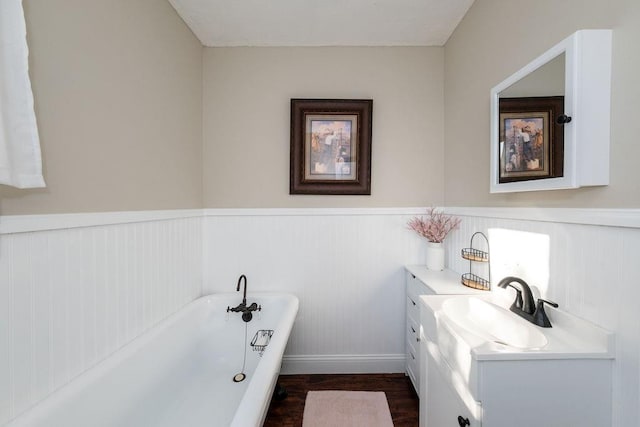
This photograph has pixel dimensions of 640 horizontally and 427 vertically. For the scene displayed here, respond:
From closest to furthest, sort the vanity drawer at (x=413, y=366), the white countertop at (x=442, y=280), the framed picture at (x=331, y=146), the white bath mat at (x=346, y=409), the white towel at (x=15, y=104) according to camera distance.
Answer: the white towel at (x=15, y=104) < the white countertop at (x=442, y=280) < the white bath mat at (x=346, y=409) < the vanity drawer at (x=413, y=366) < the framed picture at (x=331, y=146)

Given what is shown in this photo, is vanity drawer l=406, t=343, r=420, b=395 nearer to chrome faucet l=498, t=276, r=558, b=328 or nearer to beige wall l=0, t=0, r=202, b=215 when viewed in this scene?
chrome faucet l=498, t=276, r=558, b=328

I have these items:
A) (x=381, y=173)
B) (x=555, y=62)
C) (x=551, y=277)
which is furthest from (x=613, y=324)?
(x=381, y=173)

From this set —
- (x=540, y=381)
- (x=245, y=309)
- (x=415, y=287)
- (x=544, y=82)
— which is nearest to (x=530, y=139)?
(x=544, y=82)

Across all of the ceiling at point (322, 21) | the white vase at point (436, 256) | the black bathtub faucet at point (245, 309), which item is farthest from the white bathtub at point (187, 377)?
the ceiling at point (322, 21)

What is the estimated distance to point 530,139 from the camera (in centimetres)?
115

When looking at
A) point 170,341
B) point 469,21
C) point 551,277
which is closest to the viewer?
point 551,277

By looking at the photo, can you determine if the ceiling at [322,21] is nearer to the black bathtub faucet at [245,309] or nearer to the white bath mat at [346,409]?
the black bathtub faucet at [245,309]

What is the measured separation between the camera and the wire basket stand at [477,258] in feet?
4.95

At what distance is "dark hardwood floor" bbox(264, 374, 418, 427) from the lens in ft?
5.36

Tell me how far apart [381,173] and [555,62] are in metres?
1.21

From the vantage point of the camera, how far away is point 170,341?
1520 millimetres

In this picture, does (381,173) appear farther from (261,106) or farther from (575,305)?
(575,305)

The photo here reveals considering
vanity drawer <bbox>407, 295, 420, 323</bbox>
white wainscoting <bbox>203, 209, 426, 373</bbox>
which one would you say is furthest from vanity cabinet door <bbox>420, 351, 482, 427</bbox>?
white wainscoting <bbox>203, 209, 426, 373</bbox>

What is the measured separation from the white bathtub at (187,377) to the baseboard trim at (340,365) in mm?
439
